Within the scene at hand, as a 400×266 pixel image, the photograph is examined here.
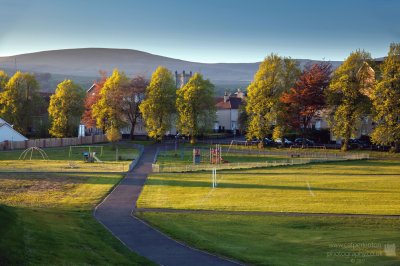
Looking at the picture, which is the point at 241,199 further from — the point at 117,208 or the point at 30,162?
the point at 30,162

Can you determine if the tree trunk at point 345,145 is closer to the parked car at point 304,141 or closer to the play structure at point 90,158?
the parked car at point 304,141

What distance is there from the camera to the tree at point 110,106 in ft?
327

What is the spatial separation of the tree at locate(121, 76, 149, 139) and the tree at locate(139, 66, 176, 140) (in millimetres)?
2843

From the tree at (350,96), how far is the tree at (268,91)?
8918mm

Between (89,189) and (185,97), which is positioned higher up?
(185,97)

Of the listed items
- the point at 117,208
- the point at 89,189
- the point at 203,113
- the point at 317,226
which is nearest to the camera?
the point at 317,226

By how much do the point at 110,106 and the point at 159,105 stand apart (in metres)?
9.39

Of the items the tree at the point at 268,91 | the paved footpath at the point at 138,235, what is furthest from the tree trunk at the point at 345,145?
Answer: the paved footpath at the point at 138,235

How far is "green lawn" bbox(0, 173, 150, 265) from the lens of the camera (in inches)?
903

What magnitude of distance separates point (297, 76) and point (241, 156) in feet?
71.3

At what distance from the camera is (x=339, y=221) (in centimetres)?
3606

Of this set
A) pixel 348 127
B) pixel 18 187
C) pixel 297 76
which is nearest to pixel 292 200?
pixel 18 187

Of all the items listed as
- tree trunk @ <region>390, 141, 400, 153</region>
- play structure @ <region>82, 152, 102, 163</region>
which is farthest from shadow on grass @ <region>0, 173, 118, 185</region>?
tree trunk @ <region>390, 141, 400, 153</region>

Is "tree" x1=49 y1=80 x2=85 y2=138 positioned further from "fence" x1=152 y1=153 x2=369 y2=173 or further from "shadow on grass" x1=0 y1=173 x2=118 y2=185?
"shadow on grass" x1=0 y1=173 x2=118 y2=185
